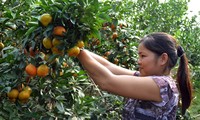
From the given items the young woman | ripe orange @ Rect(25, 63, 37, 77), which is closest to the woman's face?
the young woman

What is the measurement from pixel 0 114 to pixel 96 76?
63cm

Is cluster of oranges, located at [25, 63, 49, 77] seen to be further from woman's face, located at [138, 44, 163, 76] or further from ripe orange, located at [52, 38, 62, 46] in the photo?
woman's face, located at [138, 44, 163, 76]

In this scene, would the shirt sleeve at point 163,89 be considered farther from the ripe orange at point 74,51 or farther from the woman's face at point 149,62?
the ripe orange at point 74,51

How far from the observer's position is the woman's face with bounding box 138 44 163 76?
1870 millimetres

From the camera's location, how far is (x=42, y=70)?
6.03ft

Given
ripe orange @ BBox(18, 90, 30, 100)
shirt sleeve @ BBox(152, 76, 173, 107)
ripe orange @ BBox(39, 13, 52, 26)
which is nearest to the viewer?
ripe orange @ BBox(39, 13, 52, 26)

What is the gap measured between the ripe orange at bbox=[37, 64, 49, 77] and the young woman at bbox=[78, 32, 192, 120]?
0.65 ft

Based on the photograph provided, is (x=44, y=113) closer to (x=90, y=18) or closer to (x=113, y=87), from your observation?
(x=113, y=87)

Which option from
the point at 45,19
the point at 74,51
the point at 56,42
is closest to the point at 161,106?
the point at 74,51

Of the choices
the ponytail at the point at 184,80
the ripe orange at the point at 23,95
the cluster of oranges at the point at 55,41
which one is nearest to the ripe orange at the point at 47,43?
the cluster of oranges at the point at 55,41

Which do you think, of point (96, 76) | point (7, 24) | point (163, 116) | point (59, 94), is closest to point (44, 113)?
point (59, 94)

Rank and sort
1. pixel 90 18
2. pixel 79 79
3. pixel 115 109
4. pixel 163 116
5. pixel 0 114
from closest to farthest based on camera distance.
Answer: pixel 90 18 → pixel 163 116 → pixel 0 114 → pixel 79 79 → pixel 115 109

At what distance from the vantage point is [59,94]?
2.04 m

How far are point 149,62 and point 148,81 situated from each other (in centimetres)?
13
